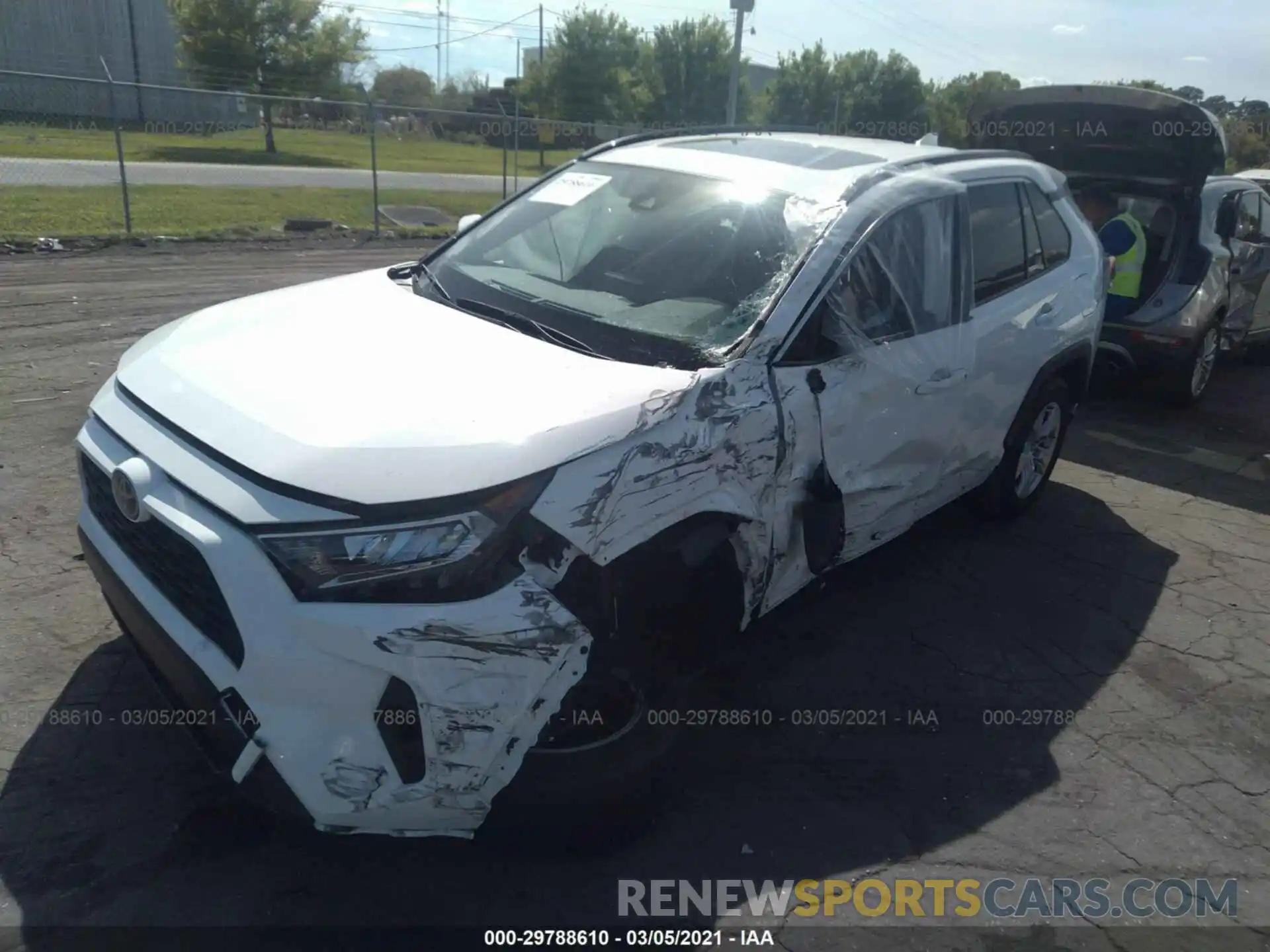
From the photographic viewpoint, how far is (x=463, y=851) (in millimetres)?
2748

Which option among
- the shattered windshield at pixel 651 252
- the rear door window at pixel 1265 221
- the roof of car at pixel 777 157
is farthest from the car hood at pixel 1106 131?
the shattered windshield at pixel 651 252

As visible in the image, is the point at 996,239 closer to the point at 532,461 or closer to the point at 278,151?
the point at 532,461

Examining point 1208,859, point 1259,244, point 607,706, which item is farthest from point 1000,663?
point 1259,244

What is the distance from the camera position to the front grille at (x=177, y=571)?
2.31m

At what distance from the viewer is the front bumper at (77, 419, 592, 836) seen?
2.18 meters

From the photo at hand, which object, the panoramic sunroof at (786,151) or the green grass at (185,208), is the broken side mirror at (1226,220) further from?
the green grass at (185,208)

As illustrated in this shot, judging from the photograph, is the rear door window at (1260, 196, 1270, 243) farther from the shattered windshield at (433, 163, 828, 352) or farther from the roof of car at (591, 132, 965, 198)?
the shattered windshield at (433, 163, 828, 352)

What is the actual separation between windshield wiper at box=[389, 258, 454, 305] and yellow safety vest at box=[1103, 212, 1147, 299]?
5.87 m

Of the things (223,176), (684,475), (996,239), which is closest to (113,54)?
(223,176)

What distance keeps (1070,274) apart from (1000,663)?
2.26 metres

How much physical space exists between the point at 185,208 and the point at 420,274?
550 inches

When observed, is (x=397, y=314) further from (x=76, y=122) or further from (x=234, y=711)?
(x=76, y=122)

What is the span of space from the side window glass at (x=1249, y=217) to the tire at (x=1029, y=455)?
165 inches

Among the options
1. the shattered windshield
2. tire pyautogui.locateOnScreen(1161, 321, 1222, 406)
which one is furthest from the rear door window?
the shattered windshield
